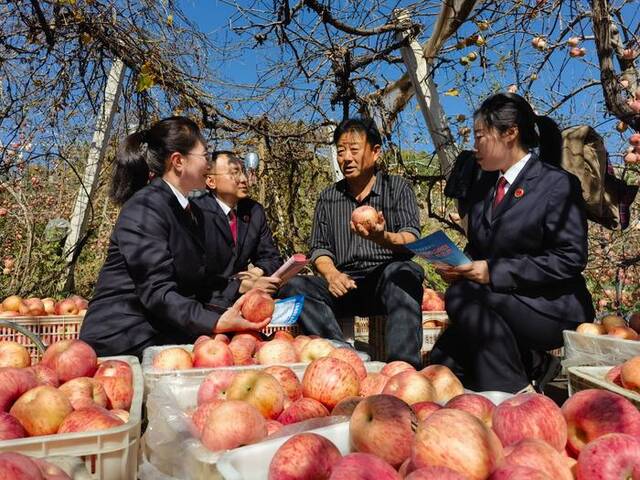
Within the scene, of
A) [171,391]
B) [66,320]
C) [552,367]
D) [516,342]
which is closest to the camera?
[171,391]

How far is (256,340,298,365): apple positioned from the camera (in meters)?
2.24

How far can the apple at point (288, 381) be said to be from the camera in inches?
73.8

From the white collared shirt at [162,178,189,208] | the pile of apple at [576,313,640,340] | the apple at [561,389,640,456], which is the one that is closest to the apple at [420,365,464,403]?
the apple at [561,389,640,456]

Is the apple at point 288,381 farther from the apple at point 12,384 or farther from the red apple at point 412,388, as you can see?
the apple at point 12,384

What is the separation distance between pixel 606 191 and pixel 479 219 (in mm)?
677

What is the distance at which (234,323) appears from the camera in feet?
8.34

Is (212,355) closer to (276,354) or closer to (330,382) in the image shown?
(276,354)

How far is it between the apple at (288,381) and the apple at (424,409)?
0.51m

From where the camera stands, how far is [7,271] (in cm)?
569

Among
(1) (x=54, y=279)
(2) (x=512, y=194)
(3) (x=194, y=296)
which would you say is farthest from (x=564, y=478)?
(1) (x=54, y=279)

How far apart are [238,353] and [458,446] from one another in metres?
1.38

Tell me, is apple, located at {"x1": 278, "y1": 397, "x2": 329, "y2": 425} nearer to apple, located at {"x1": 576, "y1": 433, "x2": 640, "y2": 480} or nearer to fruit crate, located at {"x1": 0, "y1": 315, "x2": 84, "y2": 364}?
apple, located at {"x1": 576, "y1": 433, "x2": 640, "y2": 480}

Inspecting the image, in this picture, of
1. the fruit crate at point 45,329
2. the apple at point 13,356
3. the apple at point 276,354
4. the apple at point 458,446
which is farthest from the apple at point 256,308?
the apple at point 458,446

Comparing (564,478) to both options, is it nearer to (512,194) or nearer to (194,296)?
(512,194)
